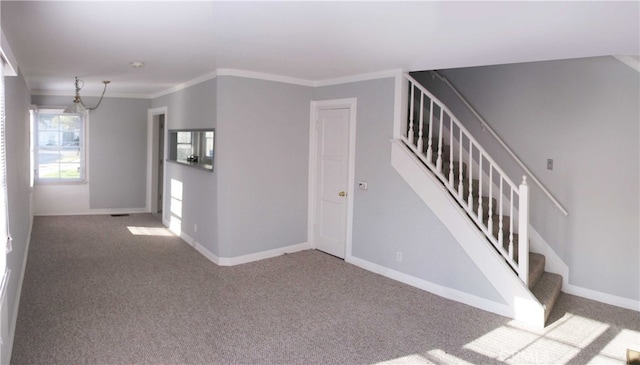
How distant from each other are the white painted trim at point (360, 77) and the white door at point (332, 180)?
0.34 metres

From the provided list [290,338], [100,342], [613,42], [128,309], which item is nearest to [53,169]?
[128,309]

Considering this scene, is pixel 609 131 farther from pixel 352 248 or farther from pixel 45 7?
pixel 45 7

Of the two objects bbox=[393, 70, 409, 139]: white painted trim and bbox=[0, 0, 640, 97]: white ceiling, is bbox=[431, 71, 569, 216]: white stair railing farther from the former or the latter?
bbox=[0, 0, 640, 97]: white ceiling

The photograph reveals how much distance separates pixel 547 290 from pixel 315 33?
3.15m

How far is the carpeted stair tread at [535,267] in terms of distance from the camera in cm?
388

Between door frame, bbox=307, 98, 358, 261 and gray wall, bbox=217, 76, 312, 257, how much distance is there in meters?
0.07

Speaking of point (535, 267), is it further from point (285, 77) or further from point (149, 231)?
point (149, 231)

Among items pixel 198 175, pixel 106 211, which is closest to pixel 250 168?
pixel 198 175

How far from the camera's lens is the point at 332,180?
5316 millimetres

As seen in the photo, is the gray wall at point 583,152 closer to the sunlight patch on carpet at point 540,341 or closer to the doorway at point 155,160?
the sunlight patch on carpet at point 540,341

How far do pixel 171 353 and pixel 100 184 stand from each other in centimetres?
593

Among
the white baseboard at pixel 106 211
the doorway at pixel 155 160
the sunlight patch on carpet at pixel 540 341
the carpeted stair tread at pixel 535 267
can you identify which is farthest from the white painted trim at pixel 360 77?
the white baseboard at pixel 106 211

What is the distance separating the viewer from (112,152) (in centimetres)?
778

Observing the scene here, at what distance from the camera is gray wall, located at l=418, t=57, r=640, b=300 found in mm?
3877
